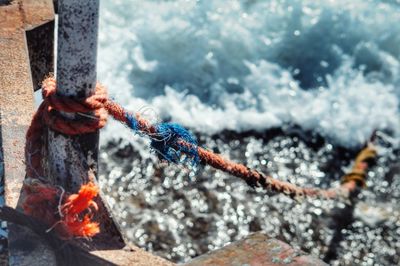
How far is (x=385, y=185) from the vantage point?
643cm

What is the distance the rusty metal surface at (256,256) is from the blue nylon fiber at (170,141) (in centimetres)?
46

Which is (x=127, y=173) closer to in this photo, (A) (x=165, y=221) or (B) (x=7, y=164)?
(A) (x=165, y=221)

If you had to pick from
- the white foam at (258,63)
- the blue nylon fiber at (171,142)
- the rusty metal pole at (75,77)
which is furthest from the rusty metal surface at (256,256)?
the white foam at (258,63)

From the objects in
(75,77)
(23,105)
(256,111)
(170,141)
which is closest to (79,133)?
(75,77)

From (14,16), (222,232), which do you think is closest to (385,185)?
(222,232)

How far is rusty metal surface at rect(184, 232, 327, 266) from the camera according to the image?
105 inches

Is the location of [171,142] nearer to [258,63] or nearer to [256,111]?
[256,111]

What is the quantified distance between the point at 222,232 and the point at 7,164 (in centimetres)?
281

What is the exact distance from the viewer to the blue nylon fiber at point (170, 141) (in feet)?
9.03

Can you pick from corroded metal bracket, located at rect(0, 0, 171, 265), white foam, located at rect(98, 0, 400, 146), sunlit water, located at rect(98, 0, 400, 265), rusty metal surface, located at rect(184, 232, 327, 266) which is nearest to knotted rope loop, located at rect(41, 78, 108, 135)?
corroded metal bracket, located at rect(0, 0, 171, 265)

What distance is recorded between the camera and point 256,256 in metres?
2.70

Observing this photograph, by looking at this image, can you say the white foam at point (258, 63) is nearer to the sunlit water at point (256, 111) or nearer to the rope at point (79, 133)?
the sunlit water at point (256, 111)

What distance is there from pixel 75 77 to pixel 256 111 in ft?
16.3

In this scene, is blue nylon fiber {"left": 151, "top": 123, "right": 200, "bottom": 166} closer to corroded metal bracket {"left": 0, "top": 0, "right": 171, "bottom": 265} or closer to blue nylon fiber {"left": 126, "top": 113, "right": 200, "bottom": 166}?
blue nylon fiber {"left": 126, "top": 113, "right": 200, "bottom": 166}
